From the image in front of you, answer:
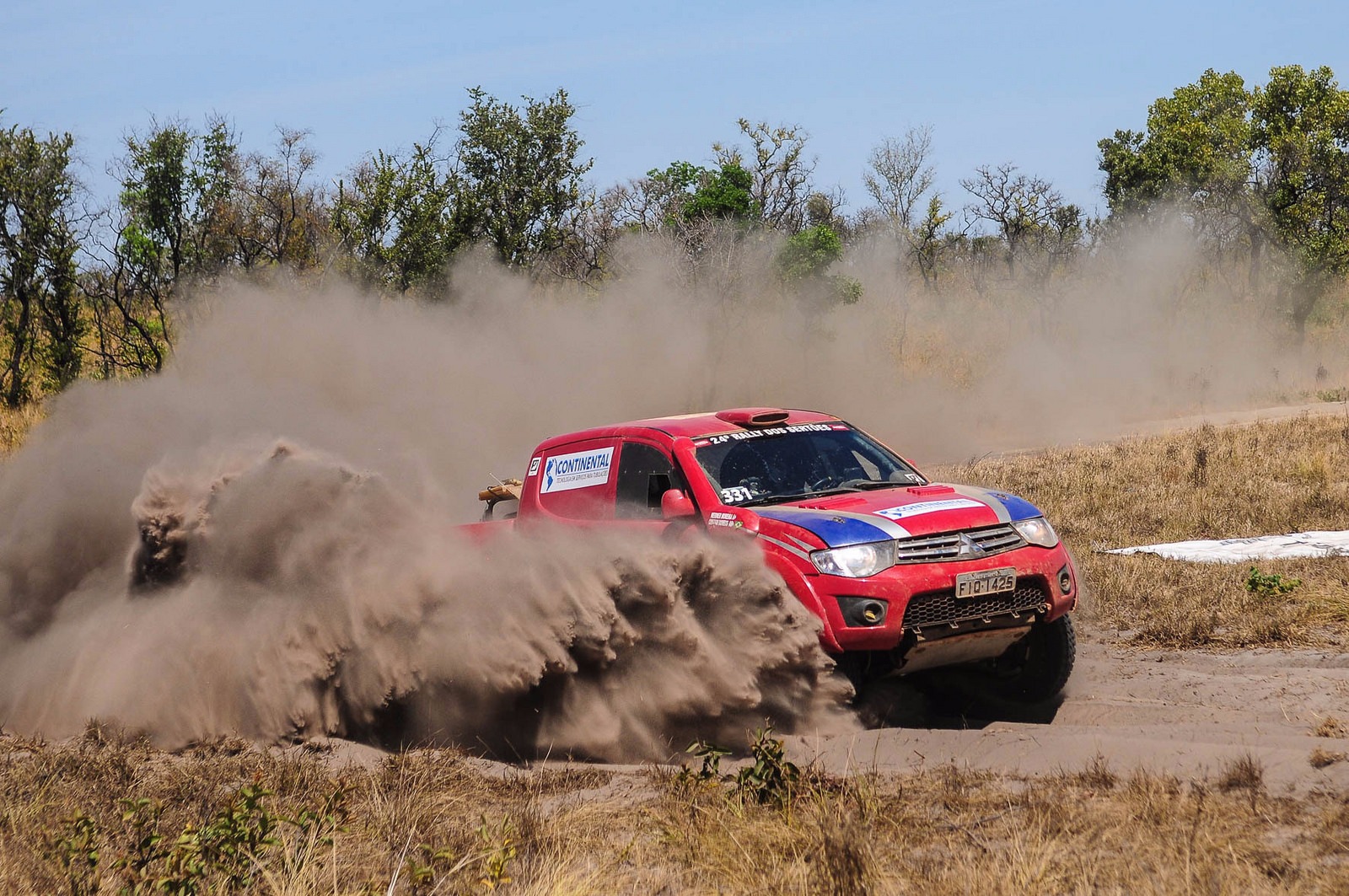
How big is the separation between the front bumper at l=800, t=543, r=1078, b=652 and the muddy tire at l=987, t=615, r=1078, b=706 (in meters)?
0.51

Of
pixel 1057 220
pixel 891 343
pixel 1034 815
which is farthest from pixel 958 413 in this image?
pixel 1034 815

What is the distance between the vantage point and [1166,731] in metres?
6.05

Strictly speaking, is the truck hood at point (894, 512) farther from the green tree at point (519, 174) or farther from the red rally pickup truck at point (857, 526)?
the green tree at point (519, 174)

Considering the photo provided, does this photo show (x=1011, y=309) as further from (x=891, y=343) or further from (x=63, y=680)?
(x=63, y=680)

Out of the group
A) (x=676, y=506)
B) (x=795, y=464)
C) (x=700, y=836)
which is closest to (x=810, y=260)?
(x=795, y=464)

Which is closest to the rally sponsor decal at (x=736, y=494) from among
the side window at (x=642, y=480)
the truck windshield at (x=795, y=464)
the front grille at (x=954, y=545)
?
the truck windshield at (x=795, y=464)

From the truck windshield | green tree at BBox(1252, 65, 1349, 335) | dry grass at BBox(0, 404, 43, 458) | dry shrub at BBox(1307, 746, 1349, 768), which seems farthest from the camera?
green tree at BBox(1252, 65, 1349, 335)

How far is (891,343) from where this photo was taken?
126 ft

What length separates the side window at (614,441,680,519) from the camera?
24.1 feet

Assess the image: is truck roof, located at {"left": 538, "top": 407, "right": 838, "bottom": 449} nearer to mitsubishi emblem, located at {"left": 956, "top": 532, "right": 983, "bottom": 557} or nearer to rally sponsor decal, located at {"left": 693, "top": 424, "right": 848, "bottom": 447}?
rally sponsor decal, located at {"left": 693, "top": 424, "right": 848, "bottom": 447}

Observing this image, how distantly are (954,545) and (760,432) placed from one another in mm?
1621

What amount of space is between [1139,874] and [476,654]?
3.58m

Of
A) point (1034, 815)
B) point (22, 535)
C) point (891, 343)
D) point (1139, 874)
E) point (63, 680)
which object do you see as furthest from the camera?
point (891, 343)

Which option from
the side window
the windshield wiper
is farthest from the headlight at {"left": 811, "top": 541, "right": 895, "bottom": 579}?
the side window
